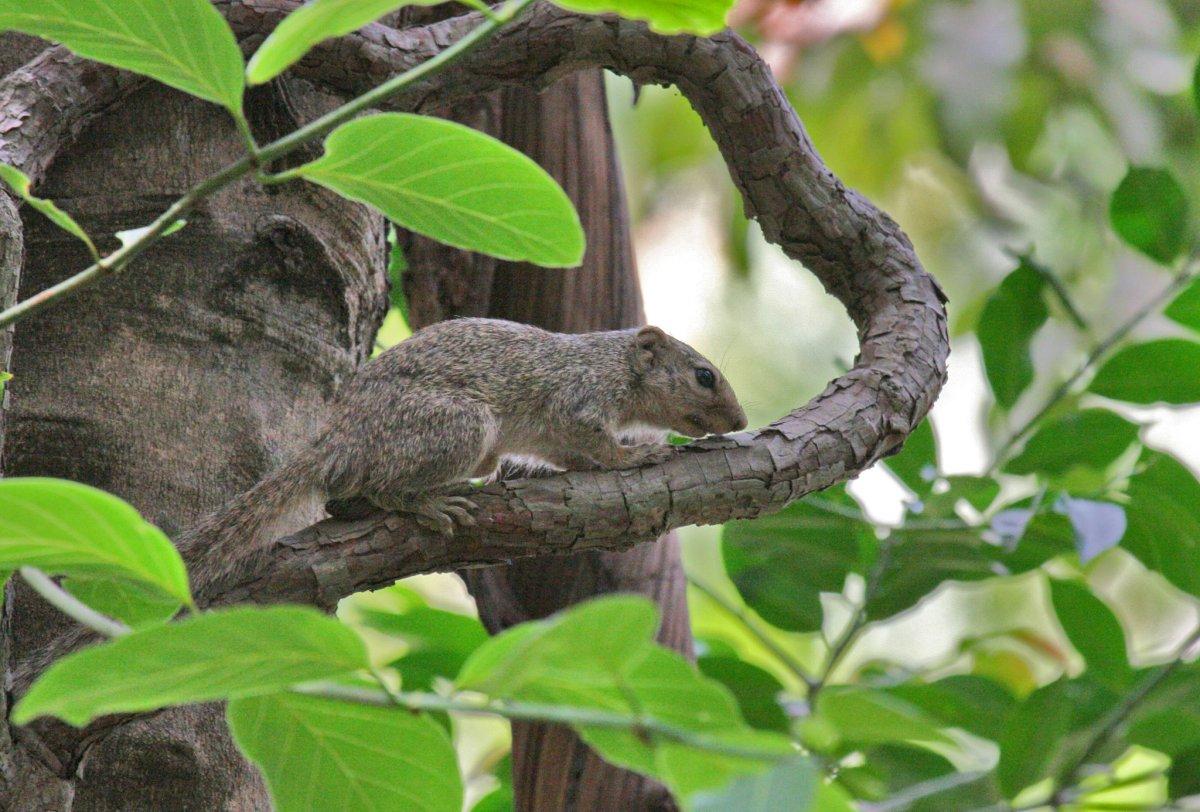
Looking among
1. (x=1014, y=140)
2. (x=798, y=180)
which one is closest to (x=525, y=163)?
(x=798, y=180)

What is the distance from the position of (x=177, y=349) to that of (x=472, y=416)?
1.65 ft

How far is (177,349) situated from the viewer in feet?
5.18

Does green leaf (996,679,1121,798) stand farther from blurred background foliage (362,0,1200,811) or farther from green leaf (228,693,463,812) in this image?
green leaf (228,693,463,812)

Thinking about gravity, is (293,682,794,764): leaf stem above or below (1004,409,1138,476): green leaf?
below

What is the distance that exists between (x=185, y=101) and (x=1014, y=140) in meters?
3.72

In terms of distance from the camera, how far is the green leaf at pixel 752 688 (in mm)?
1792

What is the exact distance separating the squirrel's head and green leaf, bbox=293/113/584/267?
1.66 metres

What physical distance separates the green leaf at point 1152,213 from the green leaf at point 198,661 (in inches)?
59.6

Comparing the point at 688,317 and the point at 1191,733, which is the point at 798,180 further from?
the point at 688,317

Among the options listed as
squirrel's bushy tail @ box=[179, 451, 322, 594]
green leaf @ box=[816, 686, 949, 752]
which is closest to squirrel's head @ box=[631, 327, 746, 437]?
squirrel's bushy tail @ box=[179, 451, 322, 594]

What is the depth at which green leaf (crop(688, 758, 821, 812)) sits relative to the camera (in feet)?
1.54

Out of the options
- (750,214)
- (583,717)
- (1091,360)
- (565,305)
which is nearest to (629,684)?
(583,717)

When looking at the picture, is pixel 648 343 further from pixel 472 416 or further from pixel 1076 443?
pixel 1076 443

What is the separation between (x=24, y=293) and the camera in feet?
5.08
